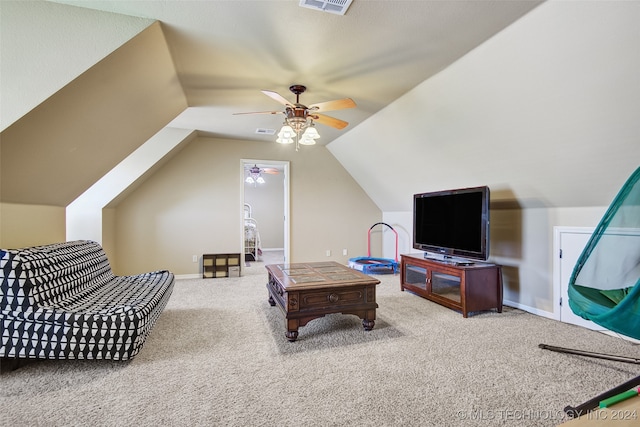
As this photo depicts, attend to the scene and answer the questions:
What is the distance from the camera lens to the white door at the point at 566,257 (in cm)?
303

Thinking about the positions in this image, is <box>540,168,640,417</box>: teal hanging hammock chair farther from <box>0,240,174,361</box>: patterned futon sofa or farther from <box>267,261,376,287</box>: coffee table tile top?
<box>0,240,174,361</box>: patterned futon sofa

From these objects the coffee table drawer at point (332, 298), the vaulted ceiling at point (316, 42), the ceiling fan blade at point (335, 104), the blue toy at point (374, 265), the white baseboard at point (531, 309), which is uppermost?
the vaulted ceiling at point (316, 42)

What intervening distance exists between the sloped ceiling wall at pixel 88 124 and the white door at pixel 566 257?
13.6 ft

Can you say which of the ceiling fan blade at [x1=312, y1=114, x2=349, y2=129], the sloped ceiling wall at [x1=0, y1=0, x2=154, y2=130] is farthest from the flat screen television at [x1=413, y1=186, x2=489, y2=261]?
the sloped ceiling wall at [x1=0, y1=0, x2=154, y2=130]

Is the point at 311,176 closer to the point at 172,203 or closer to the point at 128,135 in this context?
the point at 172,203

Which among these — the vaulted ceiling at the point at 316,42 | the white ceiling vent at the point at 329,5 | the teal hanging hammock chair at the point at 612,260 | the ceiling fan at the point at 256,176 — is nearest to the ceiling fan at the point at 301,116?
the vaulted ceiling at the point at 316,42

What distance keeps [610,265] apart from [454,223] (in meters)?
1.90

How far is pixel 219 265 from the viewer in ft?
18.1

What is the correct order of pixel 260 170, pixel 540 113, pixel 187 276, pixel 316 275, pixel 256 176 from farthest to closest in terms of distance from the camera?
pixel 256 176 → pixel 260 170 → pixel 187 276 → pixel 316 275 → pixel 540 113

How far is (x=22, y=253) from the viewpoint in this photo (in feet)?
6.92

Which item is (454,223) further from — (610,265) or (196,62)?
(196,62)

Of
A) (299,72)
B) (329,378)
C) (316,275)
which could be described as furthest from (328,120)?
(329,378)

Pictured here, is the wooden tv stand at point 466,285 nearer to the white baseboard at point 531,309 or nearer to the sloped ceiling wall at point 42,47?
the white baseboard at point 531,309

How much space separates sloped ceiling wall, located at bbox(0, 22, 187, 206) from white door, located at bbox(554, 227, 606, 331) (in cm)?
416
